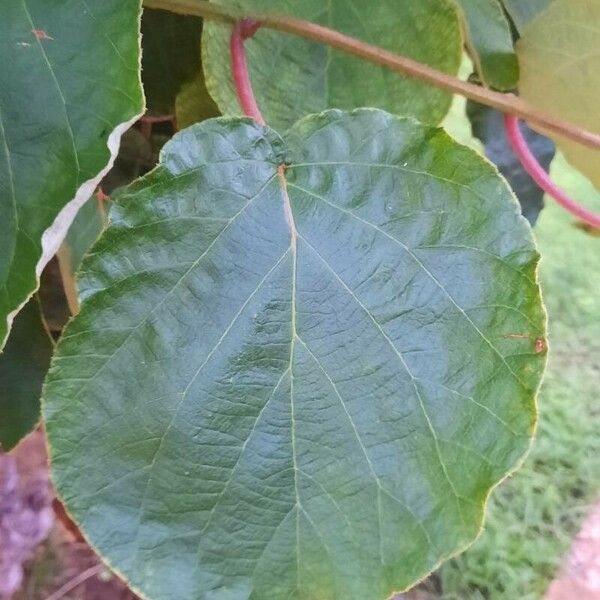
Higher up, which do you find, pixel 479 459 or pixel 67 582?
pixel 67 582

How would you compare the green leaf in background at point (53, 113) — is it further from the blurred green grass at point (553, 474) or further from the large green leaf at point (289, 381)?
the blurred green grass at point (553, 474)

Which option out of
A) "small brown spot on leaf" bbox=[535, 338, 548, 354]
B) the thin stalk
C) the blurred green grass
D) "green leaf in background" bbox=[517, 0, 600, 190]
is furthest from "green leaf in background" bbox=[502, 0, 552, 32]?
the blurred green grass

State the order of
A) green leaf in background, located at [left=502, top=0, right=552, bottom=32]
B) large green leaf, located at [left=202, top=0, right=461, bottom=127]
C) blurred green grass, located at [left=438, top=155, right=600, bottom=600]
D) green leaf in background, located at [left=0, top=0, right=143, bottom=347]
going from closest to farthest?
green leaf in background, located at [left=0, top=0, right=143, bottom=347], large green leaf, located at [left=202, top=0, right=461, bottom=127], green leaf in background, located at [left=502, top=0, right=552, bottom=32], blurred green grass, located at [left=438, top=155, right=600, bottom=600]

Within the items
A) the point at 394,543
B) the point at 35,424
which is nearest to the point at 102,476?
the point at 394,543

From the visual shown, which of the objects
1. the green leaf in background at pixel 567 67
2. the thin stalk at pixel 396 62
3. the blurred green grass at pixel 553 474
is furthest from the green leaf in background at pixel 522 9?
the blurred green grass at pixel 553 474

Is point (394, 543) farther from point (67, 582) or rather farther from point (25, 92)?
point (67, 582)

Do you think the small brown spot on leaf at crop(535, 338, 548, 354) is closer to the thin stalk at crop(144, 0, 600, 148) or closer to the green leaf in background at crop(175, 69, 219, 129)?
the thin stalk at crop(144, 0, 600, 148)
